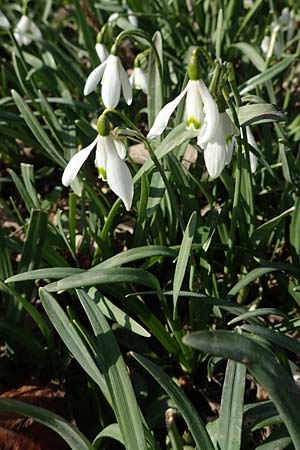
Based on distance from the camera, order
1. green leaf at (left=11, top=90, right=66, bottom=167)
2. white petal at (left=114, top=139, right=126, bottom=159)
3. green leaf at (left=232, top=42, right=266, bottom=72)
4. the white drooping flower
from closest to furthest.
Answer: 1. white petal at (left=114, top=139, right=126, bottom=159)
2. green leaf at (left=11, top=90, right=66, bottom=167)
3. green leaf at (left=232, top=42, right=266, bottom=72)
4. the white drooping flower

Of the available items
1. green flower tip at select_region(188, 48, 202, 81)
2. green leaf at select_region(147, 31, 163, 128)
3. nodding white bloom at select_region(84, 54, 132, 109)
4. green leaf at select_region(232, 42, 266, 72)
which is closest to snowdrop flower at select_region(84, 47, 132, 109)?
nodding white bloom at select_region(84, 54, 132, 109)

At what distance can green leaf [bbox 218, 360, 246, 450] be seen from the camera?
52.3 inches

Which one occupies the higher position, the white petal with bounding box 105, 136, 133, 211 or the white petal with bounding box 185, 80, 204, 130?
the white petal with bounding box 185, 80, 204, 130

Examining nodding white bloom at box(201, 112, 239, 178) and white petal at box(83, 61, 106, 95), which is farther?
white petal at box(83, 61, 106, 95)

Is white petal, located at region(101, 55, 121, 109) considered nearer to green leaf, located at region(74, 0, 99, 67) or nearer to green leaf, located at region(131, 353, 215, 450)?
green leaf, located at region(74, 0, 99, 67)

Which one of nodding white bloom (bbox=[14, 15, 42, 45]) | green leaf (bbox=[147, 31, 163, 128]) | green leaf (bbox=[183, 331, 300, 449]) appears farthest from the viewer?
nodding white bloom (bbox=[14, 15, 42, 45])

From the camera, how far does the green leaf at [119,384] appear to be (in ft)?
4.44

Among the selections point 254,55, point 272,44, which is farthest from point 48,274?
point 272,44

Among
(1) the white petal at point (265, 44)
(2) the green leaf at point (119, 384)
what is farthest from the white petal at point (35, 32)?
(2) the green leaf at point (119, 384)

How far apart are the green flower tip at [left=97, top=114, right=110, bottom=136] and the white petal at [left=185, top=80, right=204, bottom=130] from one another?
20 centimetres

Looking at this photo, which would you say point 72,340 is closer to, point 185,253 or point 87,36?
point 185,253

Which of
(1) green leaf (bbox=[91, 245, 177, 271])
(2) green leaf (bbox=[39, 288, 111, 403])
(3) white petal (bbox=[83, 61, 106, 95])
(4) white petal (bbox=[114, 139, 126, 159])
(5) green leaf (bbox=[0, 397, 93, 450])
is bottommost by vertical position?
(5) green leaf (bbox=[0, 397, 93, 450])

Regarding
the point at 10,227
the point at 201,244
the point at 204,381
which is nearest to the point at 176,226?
the point at 201,244

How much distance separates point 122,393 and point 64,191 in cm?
143
